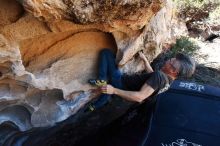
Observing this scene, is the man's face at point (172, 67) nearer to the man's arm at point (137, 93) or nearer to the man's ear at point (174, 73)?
the man's ear at point (174, 73)

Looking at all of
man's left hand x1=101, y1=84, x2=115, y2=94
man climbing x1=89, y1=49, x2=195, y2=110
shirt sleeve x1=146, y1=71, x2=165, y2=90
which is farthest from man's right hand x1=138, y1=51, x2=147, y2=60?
man's left hand x1=101, y1=84, x2=115, y2=94

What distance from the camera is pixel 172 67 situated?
2.97 meters

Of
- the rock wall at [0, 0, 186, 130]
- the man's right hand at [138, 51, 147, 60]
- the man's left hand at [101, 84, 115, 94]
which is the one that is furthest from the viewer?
the man's right hand at [138, 51, 147, 60]

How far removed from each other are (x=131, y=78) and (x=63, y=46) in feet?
1.83

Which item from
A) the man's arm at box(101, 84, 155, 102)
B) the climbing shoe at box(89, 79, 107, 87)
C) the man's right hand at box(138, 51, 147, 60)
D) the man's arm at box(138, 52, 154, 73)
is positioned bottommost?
the man's arm at box(101, 84, 155, 102)

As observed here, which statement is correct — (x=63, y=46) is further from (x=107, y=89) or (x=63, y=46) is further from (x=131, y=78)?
(x=131, y=78)

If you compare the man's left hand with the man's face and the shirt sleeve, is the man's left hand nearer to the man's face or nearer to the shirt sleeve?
the shirt sleeve

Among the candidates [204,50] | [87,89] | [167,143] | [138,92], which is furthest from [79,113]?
[204,50]

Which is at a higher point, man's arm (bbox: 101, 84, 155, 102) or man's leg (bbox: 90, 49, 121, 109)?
man's leg (bbox: 90, 49, 121, 109)

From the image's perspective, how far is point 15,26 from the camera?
2.46m

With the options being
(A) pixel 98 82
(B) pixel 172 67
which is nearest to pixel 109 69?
(A) pixel 98 82

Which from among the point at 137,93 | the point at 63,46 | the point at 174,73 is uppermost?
the point at 63,46

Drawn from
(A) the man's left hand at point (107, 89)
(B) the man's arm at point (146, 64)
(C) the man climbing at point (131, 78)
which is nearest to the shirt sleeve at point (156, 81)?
(C) the man climbing at point (131, 78)

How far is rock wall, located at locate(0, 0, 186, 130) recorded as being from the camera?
7.84 ft
